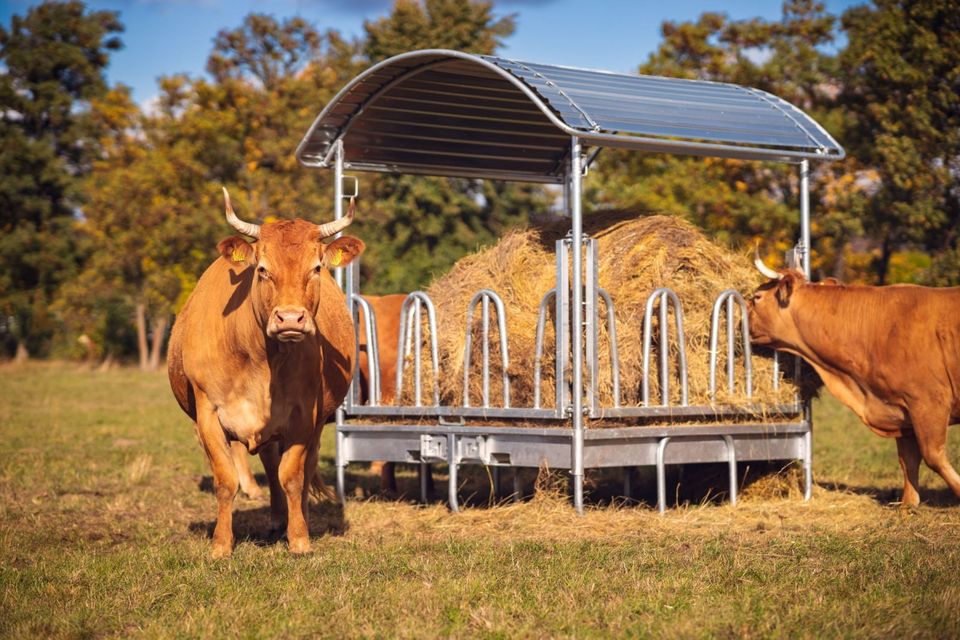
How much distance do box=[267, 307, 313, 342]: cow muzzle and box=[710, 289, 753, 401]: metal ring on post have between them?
367cm

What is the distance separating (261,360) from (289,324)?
33.5 inches

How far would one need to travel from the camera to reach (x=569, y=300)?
9.14 meters

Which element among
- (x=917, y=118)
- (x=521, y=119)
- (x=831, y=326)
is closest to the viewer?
(x=831, y=326)

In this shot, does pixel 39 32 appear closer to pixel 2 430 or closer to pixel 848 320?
pixel 2 430

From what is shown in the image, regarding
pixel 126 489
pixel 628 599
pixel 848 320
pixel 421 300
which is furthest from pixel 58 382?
pixel 628 599

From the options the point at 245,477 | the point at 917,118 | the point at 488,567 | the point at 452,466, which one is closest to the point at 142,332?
the point at 917,118

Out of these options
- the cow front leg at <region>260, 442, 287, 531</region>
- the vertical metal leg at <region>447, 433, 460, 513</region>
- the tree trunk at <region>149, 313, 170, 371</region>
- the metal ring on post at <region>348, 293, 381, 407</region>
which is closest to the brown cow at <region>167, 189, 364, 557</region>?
the cow front leg at <region>260, 442, 287, 531</region>

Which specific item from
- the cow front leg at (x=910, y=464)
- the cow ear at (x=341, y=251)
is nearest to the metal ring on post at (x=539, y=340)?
the cow ear at (x=341, y=251)

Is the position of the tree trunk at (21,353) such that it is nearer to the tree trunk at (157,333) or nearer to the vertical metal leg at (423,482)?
the tree trunk at (157,333)

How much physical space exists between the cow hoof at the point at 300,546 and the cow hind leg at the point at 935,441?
15.6 ft

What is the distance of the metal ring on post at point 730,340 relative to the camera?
30.5 feet

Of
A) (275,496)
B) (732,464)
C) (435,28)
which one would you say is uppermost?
(435,28)

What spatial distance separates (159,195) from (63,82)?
12.5 meters

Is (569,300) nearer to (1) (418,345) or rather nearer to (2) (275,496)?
(1) (418,345)
